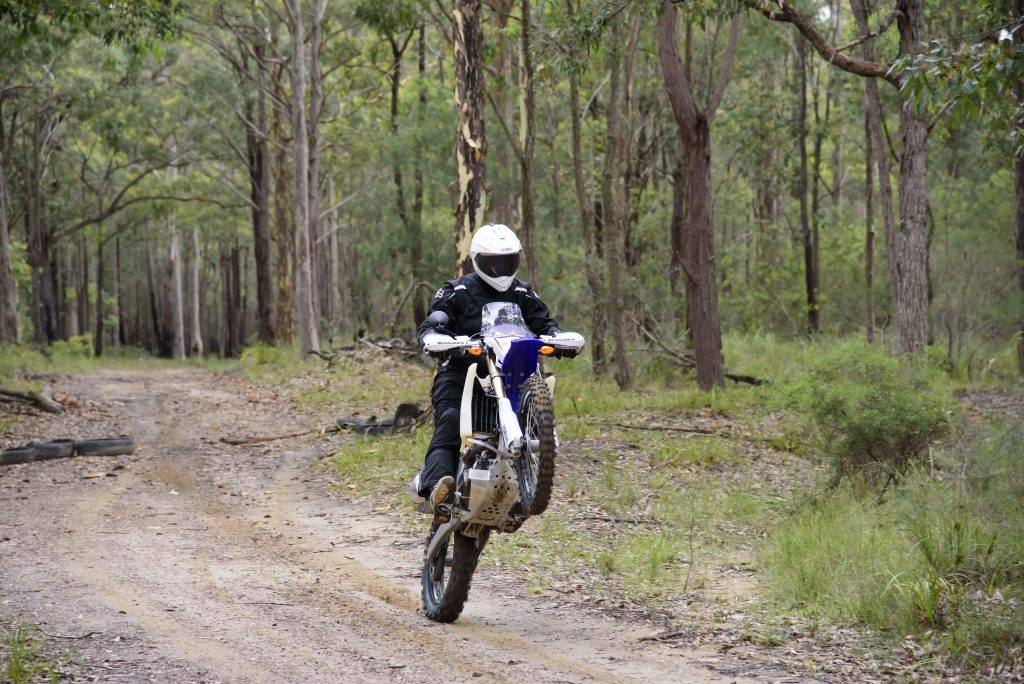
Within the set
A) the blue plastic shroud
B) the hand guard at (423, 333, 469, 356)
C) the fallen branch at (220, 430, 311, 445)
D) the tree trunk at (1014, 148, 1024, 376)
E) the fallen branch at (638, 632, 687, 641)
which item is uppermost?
the tree trunk at (1014, 148, 1024, 376)

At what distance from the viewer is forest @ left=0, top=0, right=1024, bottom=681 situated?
701cm

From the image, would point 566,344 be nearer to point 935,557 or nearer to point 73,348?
point 935,557

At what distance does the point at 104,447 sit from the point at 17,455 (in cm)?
112

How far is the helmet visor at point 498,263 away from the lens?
6.49 metres

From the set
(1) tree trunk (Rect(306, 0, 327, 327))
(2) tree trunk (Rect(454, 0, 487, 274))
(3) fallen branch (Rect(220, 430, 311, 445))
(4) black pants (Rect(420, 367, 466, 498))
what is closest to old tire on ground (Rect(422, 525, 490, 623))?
(4) black pants (Rect(420, 367, 466, 498))

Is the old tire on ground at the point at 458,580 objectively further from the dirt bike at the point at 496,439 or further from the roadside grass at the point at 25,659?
the roadside grass at the point at 25,659

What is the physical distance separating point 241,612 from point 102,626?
0.83 metres

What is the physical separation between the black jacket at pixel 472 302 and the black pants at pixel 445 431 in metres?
0.30

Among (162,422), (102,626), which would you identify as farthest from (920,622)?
(162,422)

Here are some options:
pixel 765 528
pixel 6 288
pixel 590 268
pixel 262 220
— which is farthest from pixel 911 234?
pixel 6 288

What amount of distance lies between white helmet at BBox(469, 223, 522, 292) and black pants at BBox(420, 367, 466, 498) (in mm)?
615

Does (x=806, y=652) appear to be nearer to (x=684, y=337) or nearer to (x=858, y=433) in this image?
(x=858, y=433)

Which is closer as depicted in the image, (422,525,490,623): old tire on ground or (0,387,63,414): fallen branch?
(422,525,490,623): old tire on ground

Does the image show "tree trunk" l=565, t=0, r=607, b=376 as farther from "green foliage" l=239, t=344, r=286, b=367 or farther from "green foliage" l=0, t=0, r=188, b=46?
"green foliage" l=239, t=344, r=286, b=367
